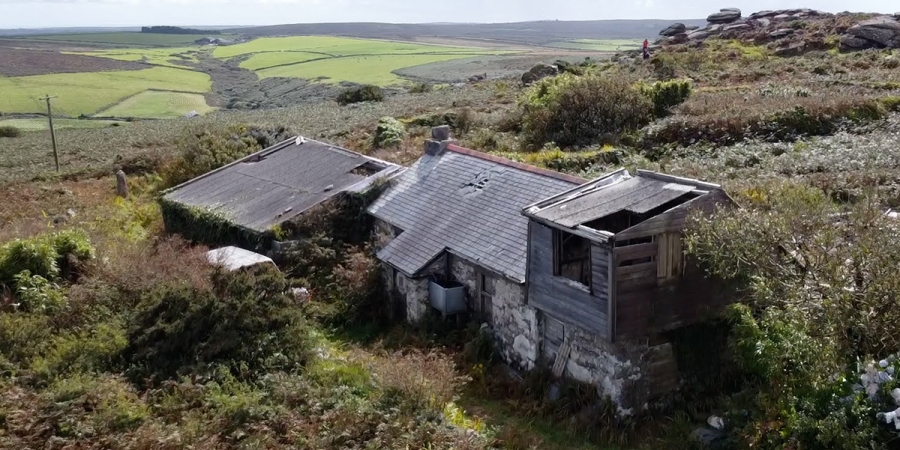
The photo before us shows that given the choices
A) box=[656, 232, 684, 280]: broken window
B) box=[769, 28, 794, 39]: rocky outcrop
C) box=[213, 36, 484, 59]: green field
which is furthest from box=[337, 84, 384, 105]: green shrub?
box=[213, 36, 484, 59]: green field

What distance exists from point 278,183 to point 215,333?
32.5 feet

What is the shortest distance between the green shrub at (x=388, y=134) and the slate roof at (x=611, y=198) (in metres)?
19.6

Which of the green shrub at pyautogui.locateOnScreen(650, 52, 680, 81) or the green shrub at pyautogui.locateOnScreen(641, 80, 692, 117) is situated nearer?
the green shrub at pyautogui.locateOnScreen(641, 80, 692, 117)

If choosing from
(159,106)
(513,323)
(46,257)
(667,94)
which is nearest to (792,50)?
(667,94)

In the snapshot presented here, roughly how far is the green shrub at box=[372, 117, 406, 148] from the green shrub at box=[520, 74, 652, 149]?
234 inches

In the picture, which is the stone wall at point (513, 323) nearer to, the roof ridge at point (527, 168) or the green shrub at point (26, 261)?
the roof ridge at point (527, 168)

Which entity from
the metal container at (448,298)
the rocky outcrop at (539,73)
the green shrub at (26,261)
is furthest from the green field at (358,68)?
the metal container at (448,298)

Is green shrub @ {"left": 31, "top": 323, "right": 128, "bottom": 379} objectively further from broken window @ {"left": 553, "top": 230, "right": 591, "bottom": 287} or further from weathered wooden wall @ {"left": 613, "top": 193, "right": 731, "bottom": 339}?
weathered wooden wall @ {"left": 613, "top": 193, "right": 731, "bottom": 339}

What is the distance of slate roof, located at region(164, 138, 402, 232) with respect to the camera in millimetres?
20938

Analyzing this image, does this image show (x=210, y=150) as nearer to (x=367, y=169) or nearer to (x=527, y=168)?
(x=367, y=169)

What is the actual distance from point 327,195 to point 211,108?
54337 mm

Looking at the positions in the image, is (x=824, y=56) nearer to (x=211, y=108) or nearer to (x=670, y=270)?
(x=670, y=270)

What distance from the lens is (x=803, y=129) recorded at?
26.1 m

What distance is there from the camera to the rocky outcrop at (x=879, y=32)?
165 ft
